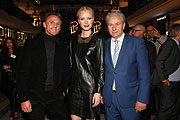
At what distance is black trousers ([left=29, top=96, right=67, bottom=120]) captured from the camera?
82.4 inches

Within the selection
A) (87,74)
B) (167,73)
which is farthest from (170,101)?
(87,74)

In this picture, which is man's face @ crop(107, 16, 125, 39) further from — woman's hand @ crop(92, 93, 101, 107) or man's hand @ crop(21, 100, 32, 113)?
man's hand @ crop(21, 100, 32, 113)

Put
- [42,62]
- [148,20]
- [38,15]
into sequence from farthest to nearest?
1. [38,15]
2. [148,20]
3. [42,62]

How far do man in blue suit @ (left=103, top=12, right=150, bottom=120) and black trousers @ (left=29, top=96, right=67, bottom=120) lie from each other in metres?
0.74

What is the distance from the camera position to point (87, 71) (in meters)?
2.01

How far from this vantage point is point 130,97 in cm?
196

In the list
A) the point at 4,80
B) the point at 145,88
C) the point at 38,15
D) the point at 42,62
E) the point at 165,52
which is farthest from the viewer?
the point at 38,15

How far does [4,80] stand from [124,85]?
3.28m

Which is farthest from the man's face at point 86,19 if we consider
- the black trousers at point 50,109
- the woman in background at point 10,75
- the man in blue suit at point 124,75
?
the woman in background at point 10,75

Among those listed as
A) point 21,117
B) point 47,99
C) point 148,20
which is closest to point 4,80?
point 21,117

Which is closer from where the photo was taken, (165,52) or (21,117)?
(165,52)

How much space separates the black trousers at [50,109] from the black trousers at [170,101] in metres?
2.28

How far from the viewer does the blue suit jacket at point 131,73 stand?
188 cm

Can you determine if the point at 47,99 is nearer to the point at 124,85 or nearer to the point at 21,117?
the point at 124,85
